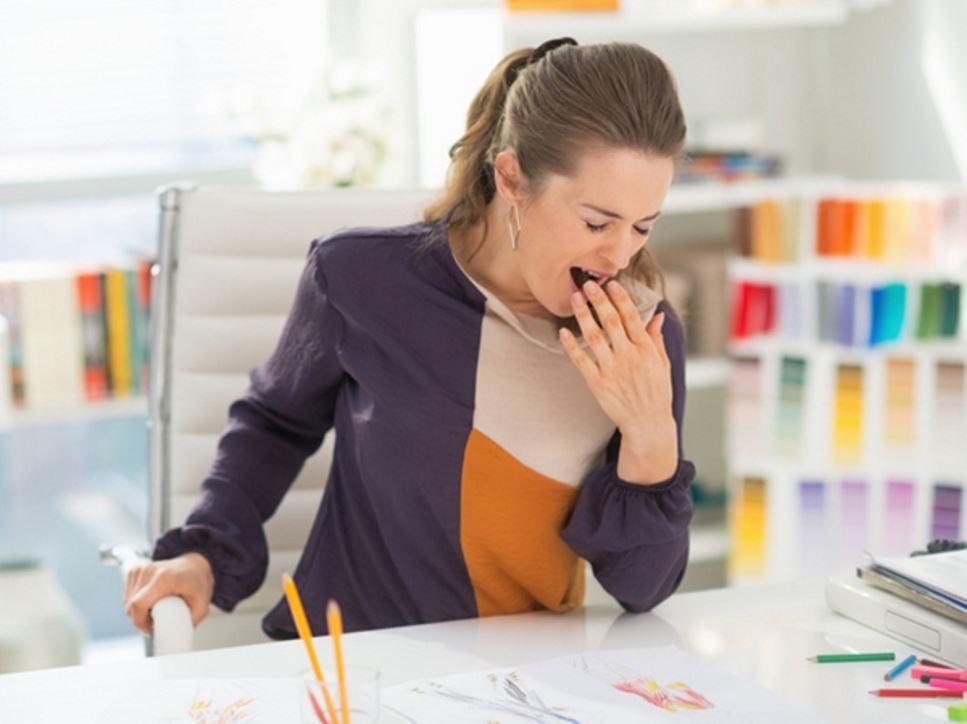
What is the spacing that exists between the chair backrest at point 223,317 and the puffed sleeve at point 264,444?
0.60ft

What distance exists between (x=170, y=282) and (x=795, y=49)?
2.26 m

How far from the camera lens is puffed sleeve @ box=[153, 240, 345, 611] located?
63.3 inches

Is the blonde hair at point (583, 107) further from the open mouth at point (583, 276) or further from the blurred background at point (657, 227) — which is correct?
the blurred background at point (657, 227)

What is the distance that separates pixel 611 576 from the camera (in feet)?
4.86

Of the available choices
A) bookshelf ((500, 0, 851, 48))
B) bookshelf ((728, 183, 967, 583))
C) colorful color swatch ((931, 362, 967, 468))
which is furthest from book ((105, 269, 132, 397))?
colorful color swatch ((931, 362, 967, 468))

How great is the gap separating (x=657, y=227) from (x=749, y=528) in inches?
31.7

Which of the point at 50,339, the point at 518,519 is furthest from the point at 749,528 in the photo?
the point at 518,519

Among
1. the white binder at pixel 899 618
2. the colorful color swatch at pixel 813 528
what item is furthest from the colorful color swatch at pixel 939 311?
the white binder at pixel 899 618

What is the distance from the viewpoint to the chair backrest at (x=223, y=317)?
6.17 feet

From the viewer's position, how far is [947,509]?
3.07 metres

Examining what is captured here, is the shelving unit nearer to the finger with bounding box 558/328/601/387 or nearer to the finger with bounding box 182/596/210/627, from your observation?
the finger with bounding box 182/596/210/627

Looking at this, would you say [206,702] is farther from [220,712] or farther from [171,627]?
[171,627]

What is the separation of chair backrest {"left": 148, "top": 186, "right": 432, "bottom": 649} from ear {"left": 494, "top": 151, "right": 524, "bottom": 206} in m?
0.39

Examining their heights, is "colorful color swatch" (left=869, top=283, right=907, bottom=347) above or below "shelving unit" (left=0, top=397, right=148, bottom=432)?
above
